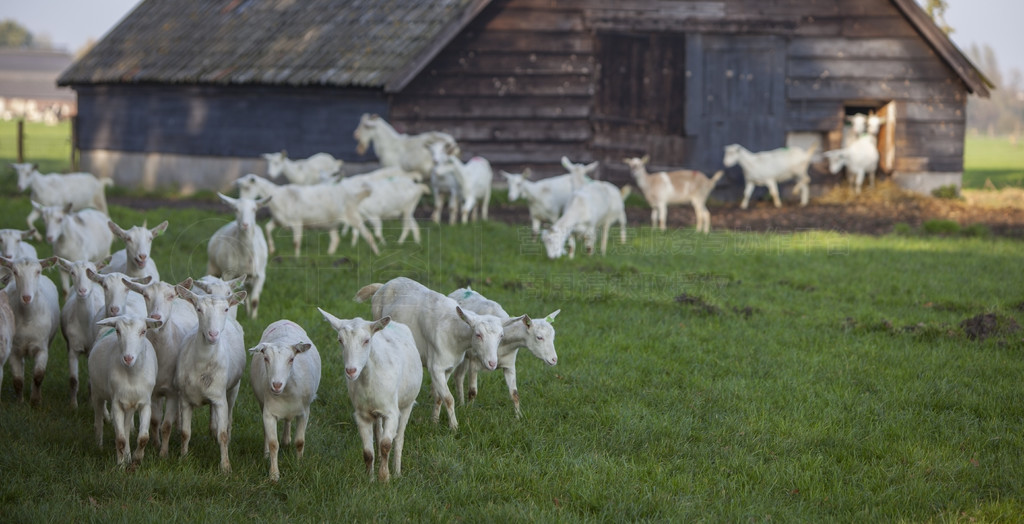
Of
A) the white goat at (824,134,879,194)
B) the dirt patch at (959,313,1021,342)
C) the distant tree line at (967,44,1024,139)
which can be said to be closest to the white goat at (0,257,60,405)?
the dirt patch at (959,313,1021,342)

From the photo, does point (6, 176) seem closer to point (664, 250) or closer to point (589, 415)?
point (664, 250)

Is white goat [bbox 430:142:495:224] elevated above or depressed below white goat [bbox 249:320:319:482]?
above

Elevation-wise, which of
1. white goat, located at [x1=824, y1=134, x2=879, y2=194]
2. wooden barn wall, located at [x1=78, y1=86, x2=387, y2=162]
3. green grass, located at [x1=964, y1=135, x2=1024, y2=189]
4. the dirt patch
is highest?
wooden barn wall, located at [x1=78, y1=86, x2=387, y2=162]

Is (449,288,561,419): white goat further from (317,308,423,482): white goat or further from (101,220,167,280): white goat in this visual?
(101,220,167,280): white goat

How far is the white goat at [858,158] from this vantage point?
21375 mm

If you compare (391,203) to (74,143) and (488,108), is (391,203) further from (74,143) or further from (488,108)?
(74,143)

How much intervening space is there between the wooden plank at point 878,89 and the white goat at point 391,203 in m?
10.2

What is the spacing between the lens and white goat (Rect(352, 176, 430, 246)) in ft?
48.8

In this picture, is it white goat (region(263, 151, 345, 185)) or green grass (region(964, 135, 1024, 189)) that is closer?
white goat (region(263, 151, 345, 185))

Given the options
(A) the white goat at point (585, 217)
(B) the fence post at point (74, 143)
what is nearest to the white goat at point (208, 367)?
(A) the white goat at point (585, 217)

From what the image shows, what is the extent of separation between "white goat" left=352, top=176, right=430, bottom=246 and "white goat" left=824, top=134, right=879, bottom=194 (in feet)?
33.8

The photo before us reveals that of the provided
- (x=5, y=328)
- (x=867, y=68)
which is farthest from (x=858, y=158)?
(x=5, y=328)

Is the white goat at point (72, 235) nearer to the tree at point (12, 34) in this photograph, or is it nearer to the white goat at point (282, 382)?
the white goat at point (282, 382)

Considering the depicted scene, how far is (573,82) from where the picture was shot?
68.2 feet
